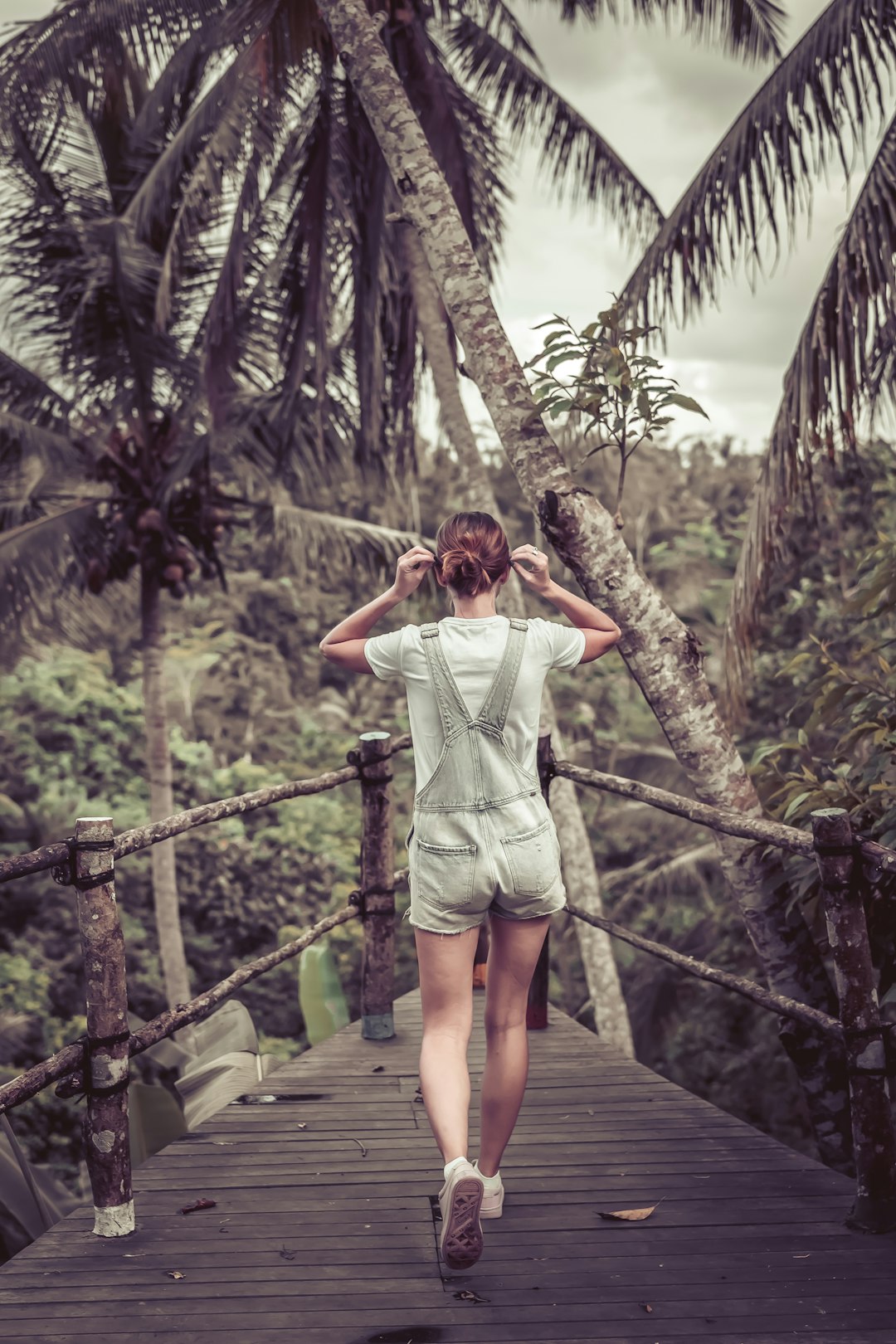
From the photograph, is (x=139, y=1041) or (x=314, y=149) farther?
(x=314, y=149)

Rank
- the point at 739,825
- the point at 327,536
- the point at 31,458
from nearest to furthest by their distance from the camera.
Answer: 1. the point at 739,825
2. the point at 327,536
3. the point at 31,458

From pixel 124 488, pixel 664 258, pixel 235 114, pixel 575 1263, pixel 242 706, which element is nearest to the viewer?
pixel 575 1263

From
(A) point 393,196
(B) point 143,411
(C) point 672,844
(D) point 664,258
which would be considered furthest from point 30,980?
(D) point 664,258

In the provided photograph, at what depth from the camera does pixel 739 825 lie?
324 cm

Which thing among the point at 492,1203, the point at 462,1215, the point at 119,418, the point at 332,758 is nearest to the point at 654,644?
the point at 492,1203

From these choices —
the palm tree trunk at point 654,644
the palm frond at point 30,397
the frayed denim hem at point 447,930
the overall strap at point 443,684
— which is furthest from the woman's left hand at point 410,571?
the palm frond at point 30,397

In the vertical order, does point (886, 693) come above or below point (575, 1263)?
above

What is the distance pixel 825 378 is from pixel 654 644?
5.60 feet

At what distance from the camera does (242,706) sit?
20.4 metres

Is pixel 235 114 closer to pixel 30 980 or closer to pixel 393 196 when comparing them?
pixel 393 196

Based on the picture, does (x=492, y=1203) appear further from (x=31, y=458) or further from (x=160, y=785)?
(x=31, y=458)

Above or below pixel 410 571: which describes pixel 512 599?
below

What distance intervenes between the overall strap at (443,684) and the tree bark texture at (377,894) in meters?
1.75

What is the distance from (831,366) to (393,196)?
18.0 ft
